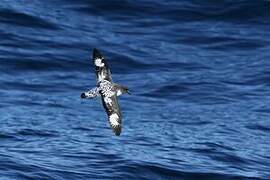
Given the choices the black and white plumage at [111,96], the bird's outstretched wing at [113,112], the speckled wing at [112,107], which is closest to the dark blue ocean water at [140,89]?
the black and white plumage at [111,96]

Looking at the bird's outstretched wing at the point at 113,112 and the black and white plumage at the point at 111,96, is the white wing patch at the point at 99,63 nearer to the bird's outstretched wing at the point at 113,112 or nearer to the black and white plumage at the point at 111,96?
the black and white plumage at the point at 111,96

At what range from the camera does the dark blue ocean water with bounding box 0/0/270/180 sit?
59.7ft

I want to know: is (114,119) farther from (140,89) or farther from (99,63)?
(140,89)

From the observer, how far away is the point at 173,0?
2559 centimetres

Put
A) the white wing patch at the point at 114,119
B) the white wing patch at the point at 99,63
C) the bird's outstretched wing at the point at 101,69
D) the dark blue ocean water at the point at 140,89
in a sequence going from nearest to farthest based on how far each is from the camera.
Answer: the white wing patch at the point at 114,119, the bird's outstretched wing at the point at 101,69, the white wing patch at the point at 99,63, the dark blue ocean water at the point at 140,89

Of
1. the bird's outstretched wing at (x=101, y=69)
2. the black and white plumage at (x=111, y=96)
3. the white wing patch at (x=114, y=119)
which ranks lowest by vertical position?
the white wing patch at (x=114, y=119)

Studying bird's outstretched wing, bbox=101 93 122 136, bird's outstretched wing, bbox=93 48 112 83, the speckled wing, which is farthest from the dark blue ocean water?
bird's outstretched wing, bbox=101 93 122 136

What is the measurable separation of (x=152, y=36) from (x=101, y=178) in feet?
24.9

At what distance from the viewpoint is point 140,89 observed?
71.5ft

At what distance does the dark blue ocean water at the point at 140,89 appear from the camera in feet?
59.7

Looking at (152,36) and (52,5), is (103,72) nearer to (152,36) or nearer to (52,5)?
(152,36)

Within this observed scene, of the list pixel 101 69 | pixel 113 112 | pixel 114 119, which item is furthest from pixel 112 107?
pixel 101 69

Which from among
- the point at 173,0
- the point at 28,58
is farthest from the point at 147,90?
the point at 173,0

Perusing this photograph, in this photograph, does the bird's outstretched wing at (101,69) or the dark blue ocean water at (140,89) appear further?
the dark blue ocean water at (140,89)
